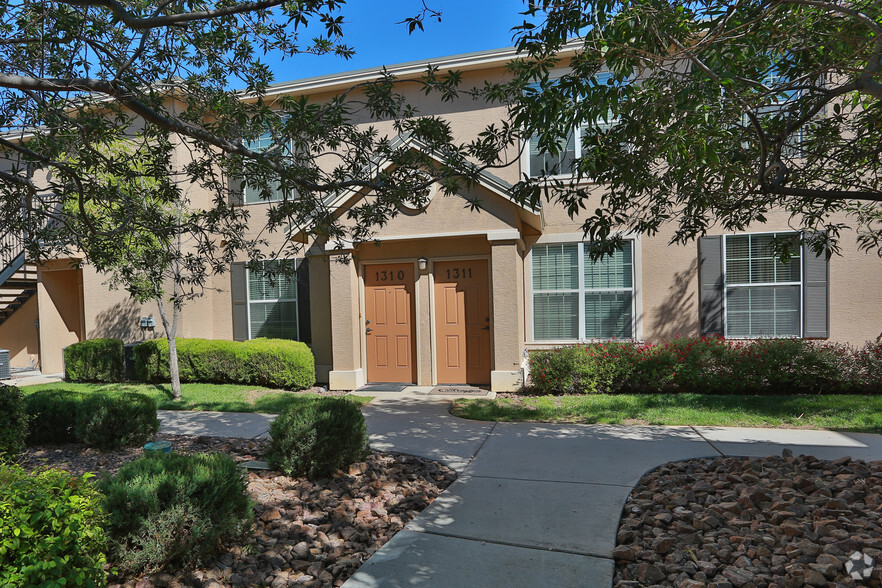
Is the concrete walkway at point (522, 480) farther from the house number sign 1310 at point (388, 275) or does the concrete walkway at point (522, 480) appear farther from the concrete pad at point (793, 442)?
the house number sign 1310 at point (388, 275)

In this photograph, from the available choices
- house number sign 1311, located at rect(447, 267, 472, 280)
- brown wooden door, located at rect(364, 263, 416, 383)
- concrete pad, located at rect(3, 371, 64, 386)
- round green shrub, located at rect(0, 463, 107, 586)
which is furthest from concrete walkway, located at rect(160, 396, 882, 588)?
concrete pad, located at rect(3, 371, 64, 386)

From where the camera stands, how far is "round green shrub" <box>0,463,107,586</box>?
7.52 ft

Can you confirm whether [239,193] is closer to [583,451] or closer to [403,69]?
[583,451]

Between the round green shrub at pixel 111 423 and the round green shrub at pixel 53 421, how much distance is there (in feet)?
0.72

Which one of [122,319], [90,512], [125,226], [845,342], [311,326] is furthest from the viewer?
[122,319]

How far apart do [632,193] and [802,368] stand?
19.9ft

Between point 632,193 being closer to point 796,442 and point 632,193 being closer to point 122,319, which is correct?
point 796,442

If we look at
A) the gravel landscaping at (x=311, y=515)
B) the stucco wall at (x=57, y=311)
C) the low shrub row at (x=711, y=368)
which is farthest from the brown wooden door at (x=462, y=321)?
the stucco wall at (x=57, y=311)

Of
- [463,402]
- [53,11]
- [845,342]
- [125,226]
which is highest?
[53,11]

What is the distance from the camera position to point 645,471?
4.78 m

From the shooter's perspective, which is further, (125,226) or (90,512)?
(125,226)

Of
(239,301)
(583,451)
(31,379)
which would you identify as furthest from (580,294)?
(31,379)

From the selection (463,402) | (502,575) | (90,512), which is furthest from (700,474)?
(90,512)

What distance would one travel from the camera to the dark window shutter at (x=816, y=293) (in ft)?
29.3
